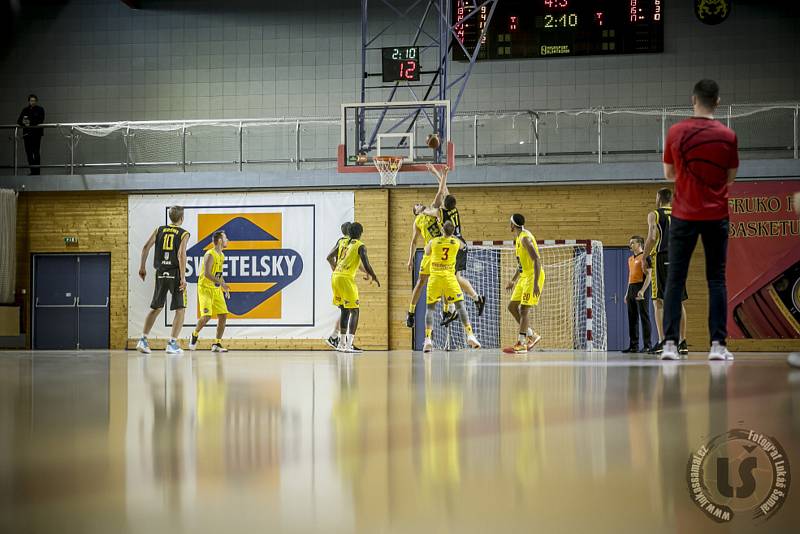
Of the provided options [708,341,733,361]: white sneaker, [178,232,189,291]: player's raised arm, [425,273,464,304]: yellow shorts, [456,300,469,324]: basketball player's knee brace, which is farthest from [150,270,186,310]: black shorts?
[708,341,733,361]: white sneaker

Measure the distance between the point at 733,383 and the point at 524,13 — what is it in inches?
678

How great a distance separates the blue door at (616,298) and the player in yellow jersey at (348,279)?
25.8 feet

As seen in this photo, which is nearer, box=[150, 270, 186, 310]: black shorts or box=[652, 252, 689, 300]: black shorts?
box=[652, 252, 689, 300]: black shorts

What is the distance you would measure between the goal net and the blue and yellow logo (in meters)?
4.00

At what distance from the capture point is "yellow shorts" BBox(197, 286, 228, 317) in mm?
15008

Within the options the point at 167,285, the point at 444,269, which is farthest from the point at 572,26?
the point at 167,285

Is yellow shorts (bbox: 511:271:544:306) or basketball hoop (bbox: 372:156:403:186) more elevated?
basketball hoop (bbox: 372:156:403:186)

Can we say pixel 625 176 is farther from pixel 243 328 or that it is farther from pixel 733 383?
pixel 733 383

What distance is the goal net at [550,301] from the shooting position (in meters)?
19.8

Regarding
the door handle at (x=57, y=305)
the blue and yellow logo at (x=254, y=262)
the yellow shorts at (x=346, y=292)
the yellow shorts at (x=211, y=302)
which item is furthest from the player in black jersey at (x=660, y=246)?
the door handle at (x=57, y=305)

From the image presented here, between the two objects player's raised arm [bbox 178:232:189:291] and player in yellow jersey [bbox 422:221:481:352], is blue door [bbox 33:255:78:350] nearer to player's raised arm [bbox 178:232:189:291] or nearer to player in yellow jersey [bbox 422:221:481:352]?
player's raised arm [bbox 178:232:189:291]

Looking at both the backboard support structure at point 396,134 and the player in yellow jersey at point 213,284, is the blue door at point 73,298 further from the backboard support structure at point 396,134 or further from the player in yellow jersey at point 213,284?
the backboard support structure at point 396,134

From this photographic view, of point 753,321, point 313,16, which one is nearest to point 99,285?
point 313,16

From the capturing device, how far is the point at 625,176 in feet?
63.7
